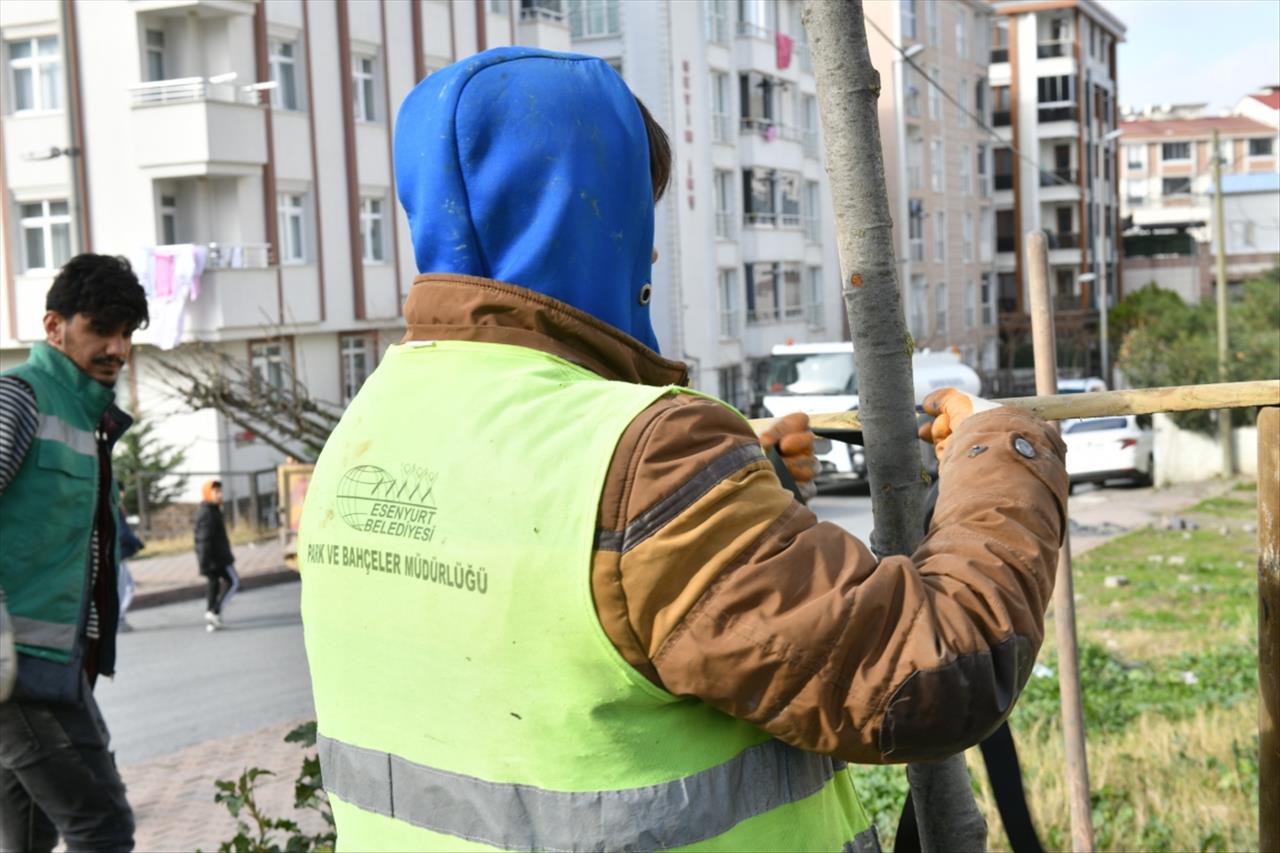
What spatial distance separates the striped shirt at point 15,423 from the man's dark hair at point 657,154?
7.74 ft

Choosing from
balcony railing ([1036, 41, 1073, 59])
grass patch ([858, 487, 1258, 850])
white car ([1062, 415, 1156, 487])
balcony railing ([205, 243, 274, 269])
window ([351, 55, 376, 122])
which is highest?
balcony railing ([1036, 41, 1073, 59])

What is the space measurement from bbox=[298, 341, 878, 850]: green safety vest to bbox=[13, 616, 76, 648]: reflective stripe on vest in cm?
223

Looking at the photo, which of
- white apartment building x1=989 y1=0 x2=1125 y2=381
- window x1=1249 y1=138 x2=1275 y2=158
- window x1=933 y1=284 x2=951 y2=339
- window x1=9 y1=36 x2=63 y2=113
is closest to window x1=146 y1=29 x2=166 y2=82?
window x1=9 y1=36 x2=63 y2=113

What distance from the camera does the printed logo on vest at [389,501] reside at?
5.63 ft

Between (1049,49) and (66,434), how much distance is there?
174 ft

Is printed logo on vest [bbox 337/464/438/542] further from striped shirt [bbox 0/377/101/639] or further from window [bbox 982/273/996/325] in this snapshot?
window [bbox 982/273/996/325]

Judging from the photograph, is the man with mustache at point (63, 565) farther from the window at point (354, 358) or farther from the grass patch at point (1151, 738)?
the window at point (354, 358)

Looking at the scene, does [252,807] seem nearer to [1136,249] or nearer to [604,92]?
[604,92]

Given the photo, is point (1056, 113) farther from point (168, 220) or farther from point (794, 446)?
point (794, 446)

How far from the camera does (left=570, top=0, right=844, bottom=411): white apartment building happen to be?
64.5ft

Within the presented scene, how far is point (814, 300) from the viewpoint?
34.5 m

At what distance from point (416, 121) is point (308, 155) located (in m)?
21.5

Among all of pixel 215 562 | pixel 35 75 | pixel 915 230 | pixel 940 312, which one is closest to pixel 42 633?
pixel 215 562

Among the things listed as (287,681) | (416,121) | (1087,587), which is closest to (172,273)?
(287,681)
